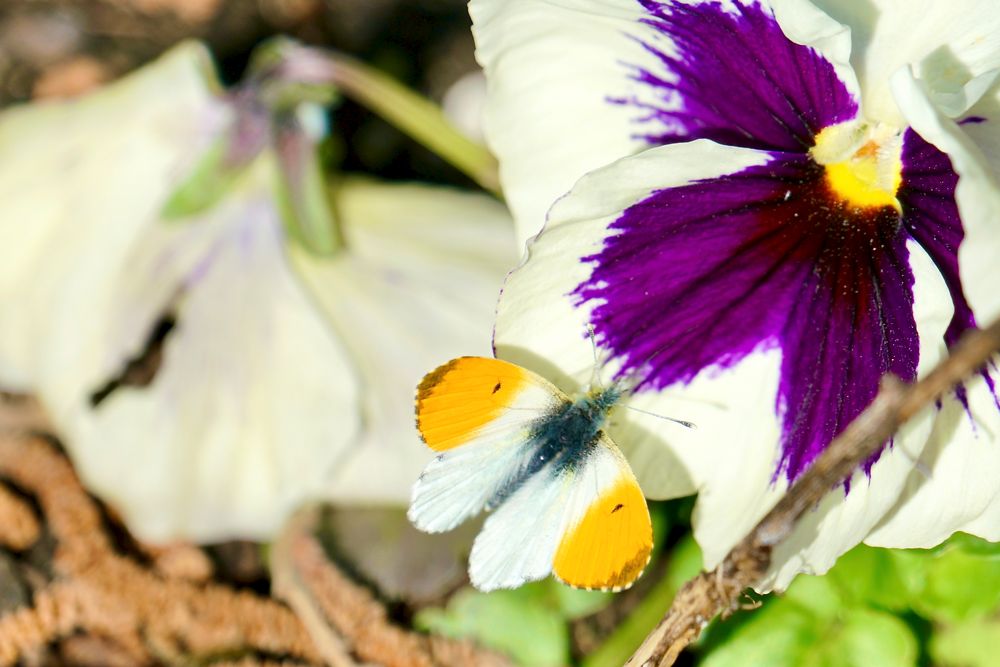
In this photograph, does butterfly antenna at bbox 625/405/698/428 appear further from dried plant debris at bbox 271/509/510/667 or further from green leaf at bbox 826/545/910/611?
dried plant debris at bbox 271/509/510/667

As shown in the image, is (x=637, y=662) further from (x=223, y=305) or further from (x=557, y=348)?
(x=223, y=305)

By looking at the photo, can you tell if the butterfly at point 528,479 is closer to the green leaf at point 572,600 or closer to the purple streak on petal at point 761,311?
the purple streak on petal at point 761,311

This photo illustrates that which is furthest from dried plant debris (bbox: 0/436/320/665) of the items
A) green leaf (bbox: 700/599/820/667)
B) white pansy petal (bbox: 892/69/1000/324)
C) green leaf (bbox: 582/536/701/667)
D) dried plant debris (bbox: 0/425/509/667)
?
white pansy petal (bbox: 892/69/1000/324)

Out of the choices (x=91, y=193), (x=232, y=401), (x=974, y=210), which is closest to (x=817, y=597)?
(x=974, y=210)

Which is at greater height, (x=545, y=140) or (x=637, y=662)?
A: (x=545, y=140)

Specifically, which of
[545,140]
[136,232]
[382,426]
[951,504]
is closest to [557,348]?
[545,140]

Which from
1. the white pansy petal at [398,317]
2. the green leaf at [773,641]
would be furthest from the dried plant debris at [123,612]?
the green leaf at [773,641]

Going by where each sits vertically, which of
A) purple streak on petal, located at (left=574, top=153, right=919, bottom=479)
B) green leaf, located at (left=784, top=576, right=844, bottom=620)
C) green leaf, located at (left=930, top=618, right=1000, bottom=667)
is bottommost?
green leaf, located at (left=930, top=618, right=1000, bottom=667)
